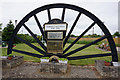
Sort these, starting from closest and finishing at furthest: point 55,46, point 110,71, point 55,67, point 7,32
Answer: point 110,71 < point 55,67 < point 55,46 < point 7,32

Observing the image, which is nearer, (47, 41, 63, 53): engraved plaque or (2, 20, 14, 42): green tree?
(47, 41, 63, 53): engraved plaque

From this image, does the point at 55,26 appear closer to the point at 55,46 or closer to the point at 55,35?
the point at 55,35

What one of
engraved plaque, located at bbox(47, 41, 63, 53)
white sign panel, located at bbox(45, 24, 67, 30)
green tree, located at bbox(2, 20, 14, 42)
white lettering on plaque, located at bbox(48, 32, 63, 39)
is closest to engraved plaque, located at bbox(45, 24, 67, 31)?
white sign panel, located at bbox(45, 24, 67, 30)

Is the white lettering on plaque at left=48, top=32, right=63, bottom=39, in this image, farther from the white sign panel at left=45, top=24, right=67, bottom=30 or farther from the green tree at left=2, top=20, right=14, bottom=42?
the green tree at left=2, top=20, right=14, bottom=42

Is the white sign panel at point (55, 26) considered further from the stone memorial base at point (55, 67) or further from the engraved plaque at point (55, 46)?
the stone memorial base at point (55, 67)

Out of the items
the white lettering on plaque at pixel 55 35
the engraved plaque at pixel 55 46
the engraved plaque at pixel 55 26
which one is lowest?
the engraved plaque at pixel 55 46

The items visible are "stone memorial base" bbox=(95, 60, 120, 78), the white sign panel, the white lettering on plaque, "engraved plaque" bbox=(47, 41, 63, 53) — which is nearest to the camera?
"stone memorial base" bbox=(95, 60, 120, 78)

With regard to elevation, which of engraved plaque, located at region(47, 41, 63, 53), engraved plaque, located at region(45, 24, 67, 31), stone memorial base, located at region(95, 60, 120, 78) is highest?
engraved plaque, located at region(45, 24, 67, 31)

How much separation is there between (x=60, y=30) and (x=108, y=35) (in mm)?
2888

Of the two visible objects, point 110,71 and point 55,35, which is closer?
point 110,71

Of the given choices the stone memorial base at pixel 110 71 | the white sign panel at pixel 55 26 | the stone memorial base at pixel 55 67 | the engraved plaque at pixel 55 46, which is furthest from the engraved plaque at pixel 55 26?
the stone memorial base at pixel 110 71

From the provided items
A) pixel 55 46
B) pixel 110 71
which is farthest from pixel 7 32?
pixel 110 71

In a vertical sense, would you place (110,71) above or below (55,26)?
below

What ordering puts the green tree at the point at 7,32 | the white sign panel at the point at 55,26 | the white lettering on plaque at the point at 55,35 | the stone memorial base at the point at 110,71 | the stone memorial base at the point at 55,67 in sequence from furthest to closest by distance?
the green tree at the point at 7,32 < the white lettering on plaque at the point at 55,35 < the white sign panel at the point at 55,26 < the stone memorial base at the point at 55,67 < the stone memorial base at the point at 110,71
